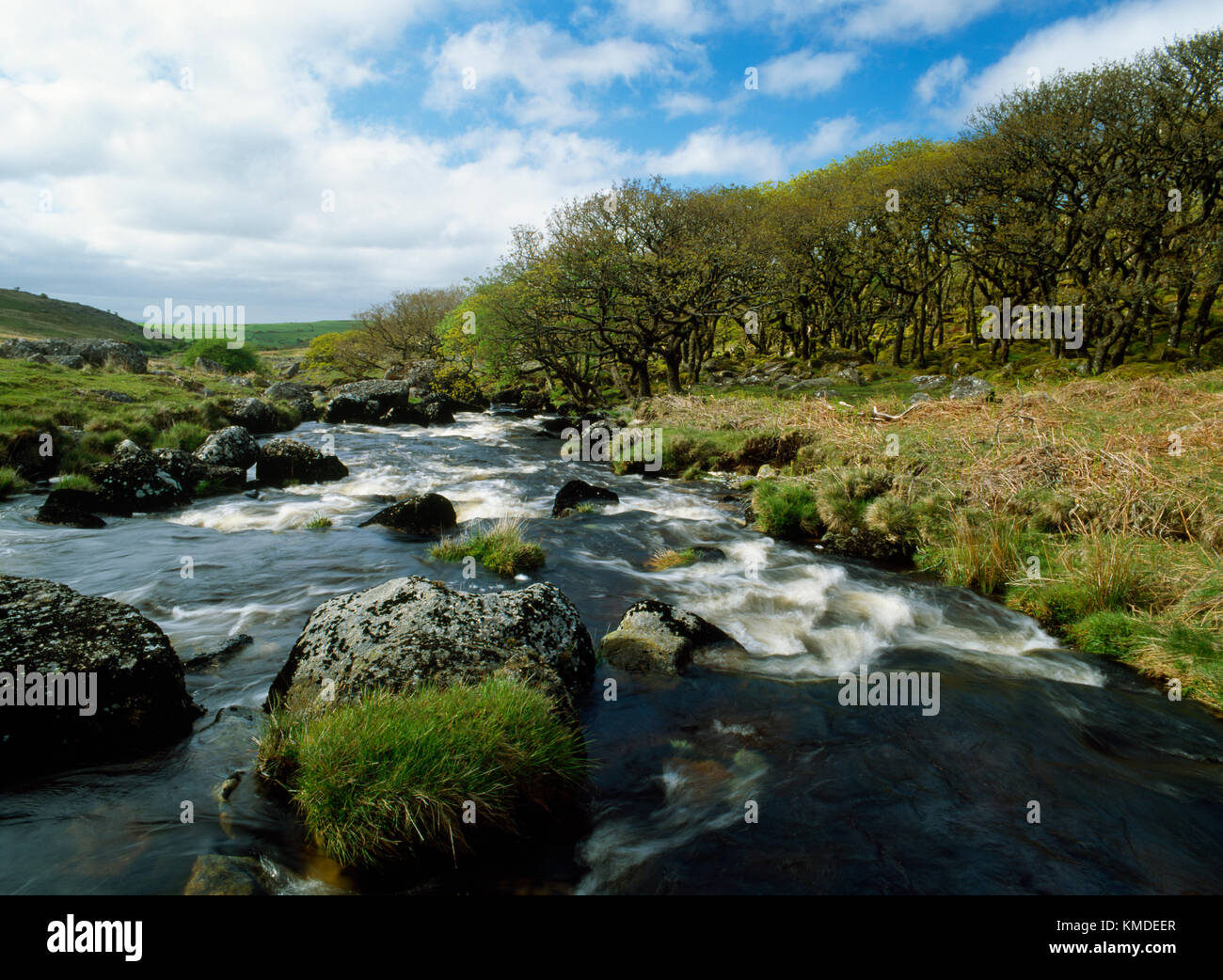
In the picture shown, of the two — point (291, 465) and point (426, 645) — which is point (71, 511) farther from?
point (426, 645)

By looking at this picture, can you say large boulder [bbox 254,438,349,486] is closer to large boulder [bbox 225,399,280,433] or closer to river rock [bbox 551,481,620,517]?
river rock [bbox 551,481,620,517]

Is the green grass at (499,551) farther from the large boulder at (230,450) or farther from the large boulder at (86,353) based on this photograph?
the large boulder at (86,353)

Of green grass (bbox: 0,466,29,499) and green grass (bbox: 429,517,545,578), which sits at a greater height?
green grass (bbox: 0,466,29,499)

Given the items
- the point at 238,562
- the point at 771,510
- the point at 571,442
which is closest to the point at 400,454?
the point at 571,442

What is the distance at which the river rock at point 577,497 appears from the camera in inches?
671

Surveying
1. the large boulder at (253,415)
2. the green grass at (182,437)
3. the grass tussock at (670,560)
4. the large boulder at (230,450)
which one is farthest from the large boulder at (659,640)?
the large boulder at (253,415)

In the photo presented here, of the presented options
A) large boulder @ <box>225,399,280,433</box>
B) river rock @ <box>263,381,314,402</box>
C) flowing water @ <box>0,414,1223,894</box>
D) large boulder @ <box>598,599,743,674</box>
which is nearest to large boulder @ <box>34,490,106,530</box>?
flowing water @ <box>0,414,1223,894</box>

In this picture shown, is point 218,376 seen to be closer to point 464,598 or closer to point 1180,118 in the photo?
point 464,598

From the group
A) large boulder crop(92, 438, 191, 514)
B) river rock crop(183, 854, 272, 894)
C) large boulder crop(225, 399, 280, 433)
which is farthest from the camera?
large boulder crop(225, 399, 280, 433)

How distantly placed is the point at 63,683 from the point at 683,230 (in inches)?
1278

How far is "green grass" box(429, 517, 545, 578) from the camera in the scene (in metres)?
11.9

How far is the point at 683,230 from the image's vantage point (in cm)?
3291

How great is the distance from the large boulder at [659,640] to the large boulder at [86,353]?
4027 cm

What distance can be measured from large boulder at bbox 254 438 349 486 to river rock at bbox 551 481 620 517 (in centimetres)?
805
